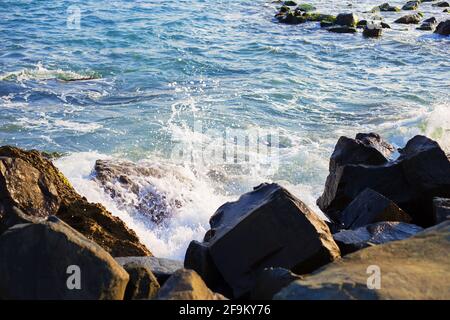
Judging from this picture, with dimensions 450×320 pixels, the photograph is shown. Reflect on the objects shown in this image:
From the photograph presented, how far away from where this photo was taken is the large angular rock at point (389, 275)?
11.8 ft

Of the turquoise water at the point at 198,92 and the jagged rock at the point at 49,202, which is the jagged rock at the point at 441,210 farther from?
the turquoise water at the point at 198,92

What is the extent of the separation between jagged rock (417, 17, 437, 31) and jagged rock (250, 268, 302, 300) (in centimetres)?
1986

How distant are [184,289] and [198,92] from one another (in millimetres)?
10548

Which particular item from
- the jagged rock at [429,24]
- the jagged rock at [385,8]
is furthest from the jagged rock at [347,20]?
the jagged rock at [385,8]

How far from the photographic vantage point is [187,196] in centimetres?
826

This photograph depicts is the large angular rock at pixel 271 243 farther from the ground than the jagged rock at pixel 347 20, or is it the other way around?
the large angular rock at pixel 271 243

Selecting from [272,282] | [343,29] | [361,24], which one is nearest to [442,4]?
[361,24]

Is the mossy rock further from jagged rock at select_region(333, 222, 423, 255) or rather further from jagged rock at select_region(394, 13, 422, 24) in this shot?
jagged rock at select_region(333, 222, 423, 255)

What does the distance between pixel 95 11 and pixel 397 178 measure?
18725mm

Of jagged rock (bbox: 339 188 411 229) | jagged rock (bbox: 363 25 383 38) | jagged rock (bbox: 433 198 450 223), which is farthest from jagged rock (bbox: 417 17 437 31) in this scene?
jagged rock (bbox: 433 198 450 223)

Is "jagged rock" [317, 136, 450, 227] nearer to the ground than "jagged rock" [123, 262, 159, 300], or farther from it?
nearer to the ground

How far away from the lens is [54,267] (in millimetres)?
3789

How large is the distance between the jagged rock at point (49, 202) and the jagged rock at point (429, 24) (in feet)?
61.5

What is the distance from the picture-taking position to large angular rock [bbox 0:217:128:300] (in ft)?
12.3
